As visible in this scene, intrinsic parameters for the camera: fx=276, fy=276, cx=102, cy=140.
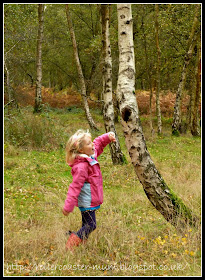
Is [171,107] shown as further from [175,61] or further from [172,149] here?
[172,149]

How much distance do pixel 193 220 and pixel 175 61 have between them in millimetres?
15476

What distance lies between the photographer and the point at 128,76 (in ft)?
13.5

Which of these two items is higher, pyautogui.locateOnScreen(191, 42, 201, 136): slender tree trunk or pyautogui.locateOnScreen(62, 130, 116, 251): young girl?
pyautogui.locateOnScreen(191, 42, 201, 136): slender tree trunk

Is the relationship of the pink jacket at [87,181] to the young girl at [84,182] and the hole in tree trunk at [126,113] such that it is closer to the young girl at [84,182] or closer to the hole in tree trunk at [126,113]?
the young girl at [84,182]

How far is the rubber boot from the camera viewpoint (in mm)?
3645

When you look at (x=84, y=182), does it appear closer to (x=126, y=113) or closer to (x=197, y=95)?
(x=126, y=113)

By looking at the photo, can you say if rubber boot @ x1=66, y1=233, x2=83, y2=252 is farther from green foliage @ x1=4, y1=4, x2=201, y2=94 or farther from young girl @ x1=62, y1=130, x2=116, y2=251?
green foliage @ x1=4, y1=4, x2=201, y2=94

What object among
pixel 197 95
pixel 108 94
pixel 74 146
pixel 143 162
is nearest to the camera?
pixel 74 146

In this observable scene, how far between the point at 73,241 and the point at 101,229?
19.2 inches

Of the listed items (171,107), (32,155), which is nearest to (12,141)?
(32,155)

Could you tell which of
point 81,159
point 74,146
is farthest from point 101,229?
point 74,146

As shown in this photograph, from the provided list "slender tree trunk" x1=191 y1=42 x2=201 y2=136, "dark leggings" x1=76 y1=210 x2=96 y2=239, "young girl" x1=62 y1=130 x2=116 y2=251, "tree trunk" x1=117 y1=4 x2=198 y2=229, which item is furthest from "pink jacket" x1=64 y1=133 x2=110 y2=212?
"slender tree trunk" x1=191 y1=42 x2=201 y2=136

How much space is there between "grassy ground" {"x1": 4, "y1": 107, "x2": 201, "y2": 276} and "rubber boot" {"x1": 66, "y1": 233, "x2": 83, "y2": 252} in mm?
73

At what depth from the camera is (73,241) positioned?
3.69 meters
